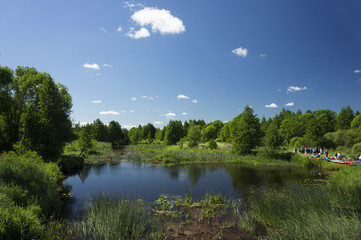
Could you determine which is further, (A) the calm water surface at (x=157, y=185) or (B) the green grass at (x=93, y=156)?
(B) the green grass at (x=93, y=156)

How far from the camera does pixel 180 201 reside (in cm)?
1152

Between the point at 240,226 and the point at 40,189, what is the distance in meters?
10.2

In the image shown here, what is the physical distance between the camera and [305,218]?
6.54 m

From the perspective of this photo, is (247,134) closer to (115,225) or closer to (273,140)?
(273,140)

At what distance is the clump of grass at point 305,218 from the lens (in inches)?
205

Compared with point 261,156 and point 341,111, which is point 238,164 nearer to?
point 261,156

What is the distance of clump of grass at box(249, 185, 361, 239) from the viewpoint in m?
5.21

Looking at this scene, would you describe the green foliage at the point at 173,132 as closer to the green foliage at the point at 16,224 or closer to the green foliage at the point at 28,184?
the green foliage at the point at 28,184

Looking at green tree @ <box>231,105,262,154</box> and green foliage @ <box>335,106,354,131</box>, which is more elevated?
green foliage @ <box>335,106,354,131</box>

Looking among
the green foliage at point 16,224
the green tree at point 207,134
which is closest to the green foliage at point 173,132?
the green tree at point 207,134

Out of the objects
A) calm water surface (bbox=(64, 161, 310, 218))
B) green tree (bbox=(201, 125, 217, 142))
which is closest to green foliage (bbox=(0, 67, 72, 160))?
calm water surface (bbox=(64, 161, 310, 218))

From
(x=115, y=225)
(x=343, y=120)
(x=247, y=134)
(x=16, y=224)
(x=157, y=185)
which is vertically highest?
(x=343, y=120)

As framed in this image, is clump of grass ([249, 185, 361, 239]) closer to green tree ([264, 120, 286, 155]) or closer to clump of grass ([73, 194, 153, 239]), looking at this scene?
clump of grass ([73, 194, 153, 239])

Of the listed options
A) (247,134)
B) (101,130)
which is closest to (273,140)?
(247,134)
